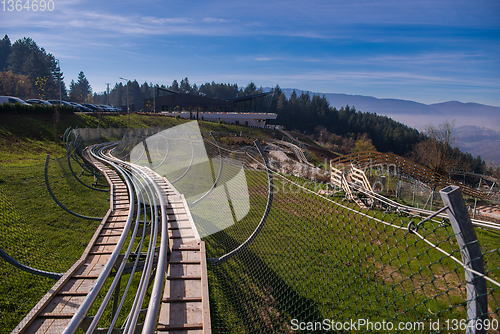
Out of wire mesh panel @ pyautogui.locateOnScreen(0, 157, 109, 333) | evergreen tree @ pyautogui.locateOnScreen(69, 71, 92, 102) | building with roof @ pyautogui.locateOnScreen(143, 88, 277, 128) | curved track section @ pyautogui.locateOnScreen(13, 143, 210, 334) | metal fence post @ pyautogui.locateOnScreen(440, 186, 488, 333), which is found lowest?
wire mesh panel @ pyautogui.locateOnScreen(0, 157, 109, 333)

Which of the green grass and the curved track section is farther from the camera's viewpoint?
the green grass

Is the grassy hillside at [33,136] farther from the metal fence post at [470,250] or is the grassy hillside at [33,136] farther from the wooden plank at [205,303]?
the metal fence post at [470,250]

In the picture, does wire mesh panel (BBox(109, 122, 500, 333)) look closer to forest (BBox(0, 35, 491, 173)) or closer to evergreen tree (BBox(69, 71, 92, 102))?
forest (BBox(0, 35, 491, 173))

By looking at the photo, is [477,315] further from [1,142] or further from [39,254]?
[1,142]

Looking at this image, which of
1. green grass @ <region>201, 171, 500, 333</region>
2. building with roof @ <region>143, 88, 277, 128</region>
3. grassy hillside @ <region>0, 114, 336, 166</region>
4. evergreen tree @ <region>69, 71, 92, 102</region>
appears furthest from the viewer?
evergreen tree @ <region>69, 71, 92, 102</region>

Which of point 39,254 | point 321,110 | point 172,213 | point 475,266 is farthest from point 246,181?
point 321,110

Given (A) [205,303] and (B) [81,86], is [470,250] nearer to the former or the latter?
(A) [205,303]

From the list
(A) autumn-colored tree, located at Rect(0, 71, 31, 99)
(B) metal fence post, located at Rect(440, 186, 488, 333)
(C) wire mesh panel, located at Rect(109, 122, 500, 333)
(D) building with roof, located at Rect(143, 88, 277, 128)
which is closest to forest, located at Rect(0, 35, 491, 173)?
(A) autumn-colored tree, located at Rect(0, 71, 31, 99)

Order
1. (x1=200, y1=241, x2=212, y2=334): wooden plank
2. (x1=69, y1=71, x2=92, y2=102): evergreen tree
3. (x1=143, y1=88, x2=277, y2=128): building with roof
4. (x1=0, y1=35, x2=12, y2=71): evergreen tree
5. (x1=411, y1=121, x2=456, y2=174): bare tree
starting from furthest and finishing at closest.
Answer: (x1=69, y1=71, x2=92, y2=102): evergreen tree, (x1=0, y1=35, x2=12, y2=71): evergreen tree, (x1=143, y1=88, x2=277, y2=128): building with roof, (x1=411, y1=121, x2=456, y2=174): bare tree, (x1=200, y1=241, x2=212, y2=334): wooden plank
